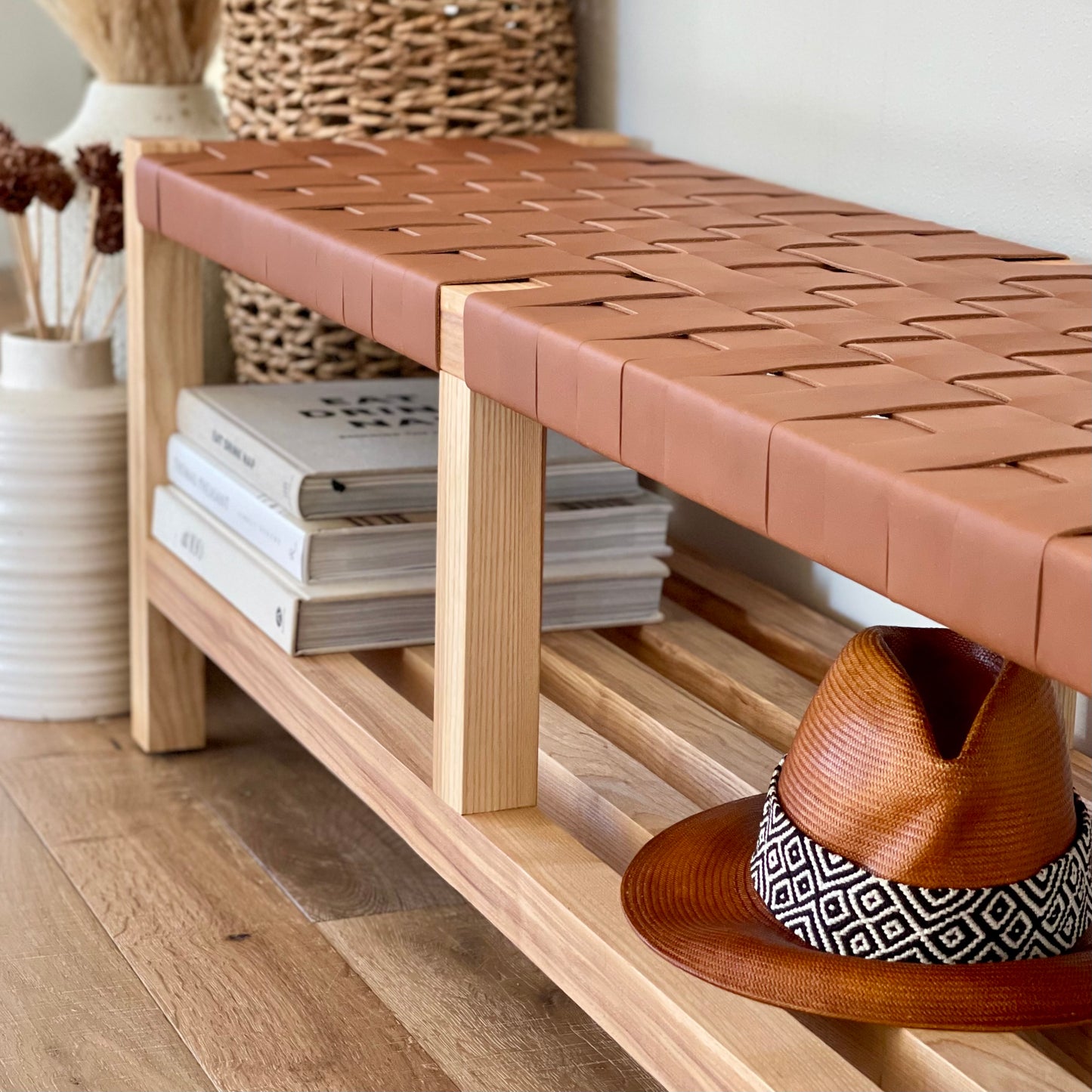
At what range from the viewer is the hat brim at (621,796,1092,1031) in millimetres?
712

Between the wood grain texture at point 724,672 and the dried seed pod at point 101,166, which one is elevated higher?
the dried seed pod at point 101,166

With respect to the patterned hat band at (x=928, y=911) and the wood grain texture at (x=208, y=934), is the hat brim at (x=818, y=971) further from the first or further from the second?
the wood grain texture at (x=208, y=934)

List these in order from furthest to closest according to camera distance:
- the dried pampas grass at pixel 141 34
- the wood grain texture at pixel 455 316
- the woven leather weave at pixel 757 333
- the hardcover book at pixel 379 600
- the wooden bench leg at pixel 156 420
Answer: the dried pampas grass at pixel 141 34 < the wooden bench leg at pixel 156 420 < the hardcover book at pixel 379 600 < the wood grain texture at pixel 455 316 < the woven leather weave at pixel 757 333

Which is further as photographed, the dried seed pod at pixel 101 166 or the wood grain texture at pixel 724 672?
the dried seed pod at pixel 101 166

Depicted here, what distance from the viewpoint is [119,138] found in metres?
1.68

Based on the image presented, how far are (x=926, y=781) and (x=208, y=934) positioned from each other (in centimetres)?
65

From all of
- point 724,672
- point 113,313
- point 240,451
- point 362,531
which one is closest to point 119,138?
point 113,313

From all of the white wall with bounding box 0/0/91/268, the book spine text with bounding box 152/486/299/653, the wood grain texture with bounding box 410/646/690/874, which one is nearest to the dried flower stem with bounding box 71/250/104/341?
the book spine text with bounding box 152/486/299/653

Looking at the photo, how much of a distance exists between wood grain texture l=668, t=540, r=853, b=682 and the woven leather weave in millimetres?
311

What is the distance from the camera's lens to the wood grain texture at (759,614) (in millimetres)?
1205

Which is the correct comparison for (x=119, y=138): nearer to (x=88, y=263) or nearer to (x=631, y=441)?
(x=88, y=263)

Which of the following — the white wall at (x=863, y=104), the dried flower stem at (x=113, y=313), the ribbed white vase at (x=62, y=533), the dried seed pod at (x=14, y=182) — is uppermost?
the white wall at (x=863, y=104)

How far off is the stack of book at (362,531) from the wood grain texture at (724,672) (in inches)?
1.0

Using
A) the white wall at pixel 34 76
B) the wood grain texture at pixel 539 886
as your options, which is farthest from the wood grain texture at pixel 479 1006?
the white wall at pixel 34 76
